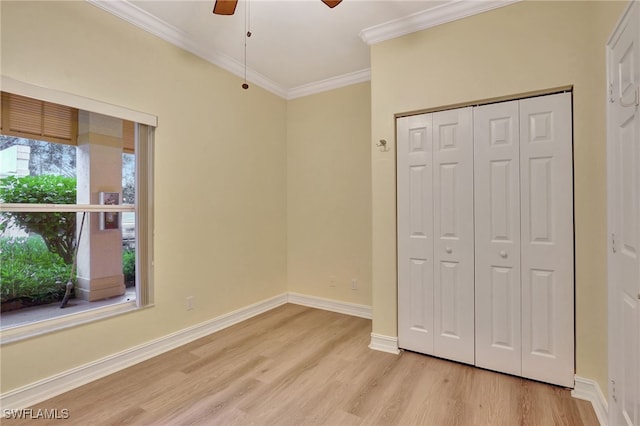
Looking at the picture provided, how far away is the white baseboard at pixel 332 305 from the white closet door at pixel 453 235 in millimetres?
1179

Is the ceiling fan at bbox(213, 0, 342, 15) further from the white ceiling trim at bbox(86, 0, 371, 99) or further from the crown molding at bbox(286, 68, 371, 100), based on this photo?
the crown molding at bbox(286, 68, 371, 100)

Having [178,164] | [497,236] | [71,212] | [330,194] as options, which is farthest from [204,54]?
[497,236]

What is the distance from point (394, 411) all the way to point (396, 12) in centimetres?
301

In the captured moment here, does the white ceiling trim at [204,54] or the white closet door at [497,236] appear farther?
the white ceiling trim at [204,54]

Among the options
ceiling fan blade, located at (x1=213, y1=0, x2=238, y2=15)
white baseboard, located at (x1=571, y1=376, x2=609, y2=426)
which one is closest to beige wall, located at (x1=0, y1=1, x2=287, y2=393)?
ceiling fan blade, located at (x1=213, y1=0, x2=238, y2=15)

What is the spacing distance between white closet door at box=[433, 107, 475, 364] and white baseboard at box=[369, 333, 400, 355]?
1.12ft

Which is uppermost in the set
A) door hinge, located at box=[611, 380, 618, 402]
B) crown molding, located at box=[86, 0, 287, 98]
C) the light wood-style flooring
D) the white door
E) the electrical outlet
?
crown molding, located at box=[86, 0, 287, 98]

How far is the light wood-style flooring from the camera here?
1925 millimetres

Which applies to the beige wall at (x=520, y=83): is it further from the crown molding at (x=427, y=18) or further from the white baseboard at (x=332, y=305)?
the white baseboard at (x=332, y=305)

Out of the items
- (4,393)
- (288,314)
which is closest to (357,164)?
(288,314)

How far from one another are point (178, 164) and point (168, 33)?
1.16 meters

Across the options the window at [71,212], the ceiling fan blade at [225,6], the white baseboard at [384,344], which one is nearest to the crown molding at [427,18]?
the ceiling fan blade at [225,6]

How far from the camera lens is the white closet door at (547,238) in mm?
2199

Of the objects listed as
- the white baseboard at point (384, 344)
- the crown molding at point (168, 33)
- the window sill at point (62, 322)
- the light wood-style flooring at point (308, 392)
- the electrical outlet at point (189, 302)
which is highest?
the crown molding at point (168, 33)
